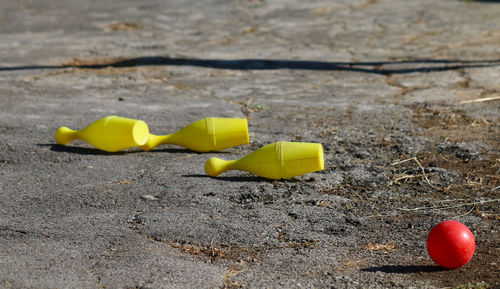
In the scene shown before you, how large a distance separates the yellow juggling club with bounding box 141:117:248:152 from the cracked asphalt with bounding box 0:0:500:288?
0.19 feet

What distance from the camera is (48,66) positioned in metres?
5.39

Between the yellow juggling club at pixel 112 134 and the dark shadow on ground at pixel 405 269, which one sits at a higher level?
the yellow juggling club at pixel 112 134

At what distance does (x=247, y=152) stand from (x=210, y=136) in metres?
0.22

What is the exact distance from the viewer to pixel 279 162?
9.02 feet

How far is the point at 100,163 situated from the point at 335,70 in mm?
2894

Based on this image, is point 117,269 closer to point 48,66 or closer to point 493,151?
point 493,151

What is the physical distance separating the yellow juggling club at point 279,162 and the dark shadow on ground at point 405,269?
82 centimetres

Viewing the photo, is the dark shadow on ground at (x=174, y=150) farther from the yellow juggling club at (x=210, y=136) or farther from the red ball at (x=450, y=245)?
the red ball at (x=450, y=245)

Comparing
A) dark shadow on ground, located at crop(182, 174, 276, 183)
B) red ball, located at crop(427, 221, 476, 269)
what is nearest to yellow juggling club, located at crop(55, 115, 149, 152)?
dark shadow on ground, located at crop(182, 174, 276, 183)

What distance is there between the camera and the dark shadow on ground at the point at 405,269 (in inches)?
75.7

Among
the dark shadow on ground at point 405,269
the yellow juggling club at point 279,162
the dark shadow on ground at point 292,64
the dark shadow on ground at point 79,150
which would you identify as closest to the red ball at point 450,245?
the dark shadow on ground at point 405,269

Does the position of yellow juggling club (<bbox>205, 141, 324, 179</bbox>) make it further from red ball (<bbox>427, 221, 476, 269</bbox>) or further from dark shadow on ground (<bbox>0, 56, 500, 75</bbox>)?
dark shadow on ground (<bbox>0, 56, 500, 75</bbox>)

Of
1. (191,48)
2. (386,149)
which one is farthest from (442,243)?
(191,48)

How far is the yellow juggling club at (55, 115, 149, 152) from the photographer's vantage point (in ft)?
10.2
